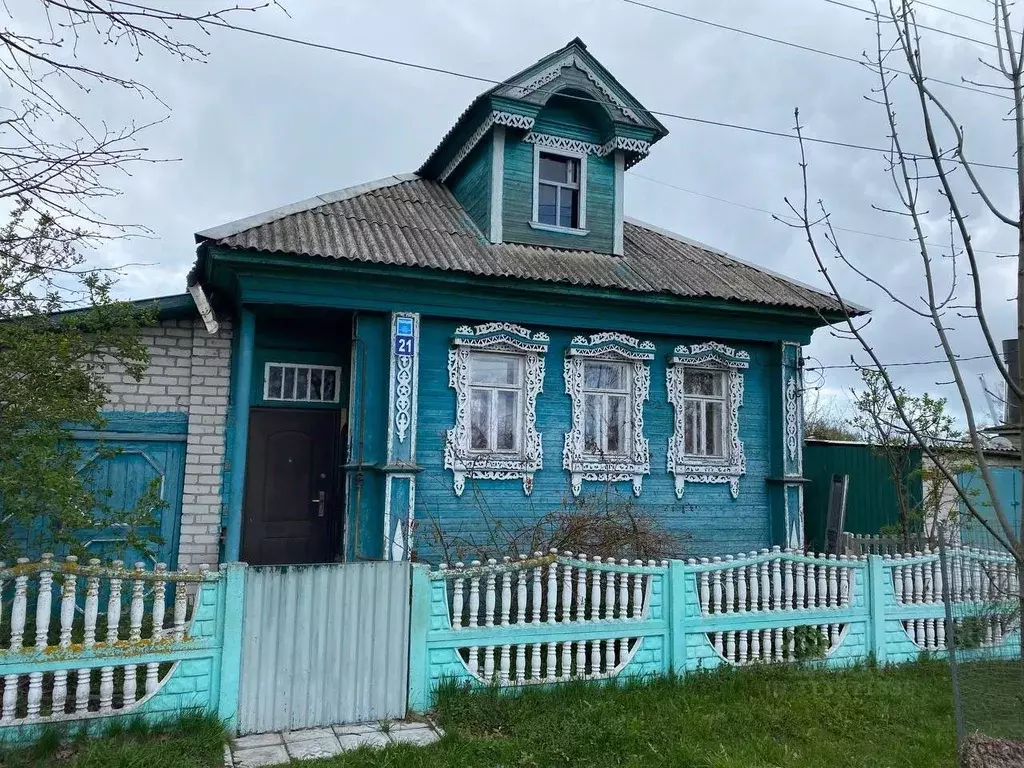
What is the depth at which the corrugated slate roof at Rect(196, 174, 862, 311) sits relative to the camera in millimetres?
7414

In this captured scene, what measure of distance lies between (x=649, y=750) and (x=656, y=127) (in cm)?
786

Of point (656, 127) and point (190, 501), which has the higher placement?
point (656, 127)

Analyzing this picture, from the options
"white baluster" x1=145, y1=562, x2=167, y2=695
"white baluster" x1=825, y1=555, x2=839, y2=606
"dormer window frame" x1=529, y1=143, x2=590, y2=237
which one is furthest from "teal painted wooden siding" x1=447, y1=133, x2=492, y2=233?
"white baluster" x1=145, y1=562, x2=167, y2=695

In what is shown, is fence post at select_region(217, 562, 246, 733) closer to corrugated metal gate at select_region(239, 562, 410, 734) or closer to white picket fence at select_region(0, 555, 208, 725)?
corrugated metal gate at select_region(239, 562, 410, 734)

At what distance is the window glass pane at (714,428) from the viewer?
9297 millimetres

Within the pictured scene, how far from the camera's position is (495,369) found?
8.41 m

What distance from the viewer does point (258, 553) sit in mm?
8188

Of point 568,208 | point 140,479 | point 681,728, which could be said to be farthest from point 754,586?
point 140,479

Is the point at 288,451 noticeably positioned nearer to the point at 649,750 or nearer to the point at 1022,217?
the point at 649,750

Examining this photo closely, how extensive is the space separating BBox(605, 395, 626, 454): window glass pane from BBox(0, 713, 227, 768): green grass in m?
5.57

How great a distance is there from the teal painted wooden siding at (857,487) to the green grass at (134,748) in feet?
29.5

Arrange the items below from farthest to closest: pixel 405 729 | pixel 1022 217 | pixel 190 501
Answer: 1. pixel 190 501
2. pixel 405 729
3. pixel 1022 217

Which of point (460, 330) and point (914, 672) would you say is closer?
point (914, 672)

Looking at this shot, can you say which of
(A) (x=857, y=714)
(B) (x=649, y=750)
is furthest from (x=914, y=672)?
(B) (x=649, y=750)
